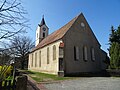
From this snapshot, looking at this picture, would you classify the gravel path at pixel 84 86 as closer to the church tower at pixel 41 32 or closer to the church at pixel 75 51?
the church at pixel 75 51

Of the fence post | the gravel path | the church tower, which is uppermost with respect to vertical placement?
the church tower

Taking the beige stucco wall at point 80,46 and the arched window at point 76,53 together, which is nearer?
the beige stucco wall at point 80,46

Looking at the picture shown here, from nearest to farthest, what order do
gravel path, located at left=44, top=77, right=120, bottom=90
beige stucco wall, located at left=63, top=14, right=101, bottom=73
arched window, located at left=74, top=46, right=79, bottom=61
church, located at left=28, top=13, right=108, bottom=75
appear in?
gravel path, located at left=44, top=77, right=120, bottom=90 < church, located at left=28, top=13, right=108, bottom=75 < beige stucco wall, located at left=63, top=14, right=101, bottom=73 < arched window, located at left=74, top=46, right=79, bottom=61

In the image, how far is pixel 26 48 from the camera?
5066 centimetres

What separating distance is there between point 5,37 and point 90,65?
2216 cm

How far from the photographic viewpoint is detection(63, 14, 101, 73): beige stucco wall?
23203mm

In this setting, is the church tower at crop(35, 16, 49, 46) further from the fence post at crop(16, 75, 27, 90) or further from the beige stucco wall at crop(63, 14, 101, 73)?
the fence post at crop(16, 75, 27, 90)

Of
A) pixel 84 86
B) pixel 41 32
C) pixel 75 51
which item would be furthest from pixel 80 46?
pixel 41 32

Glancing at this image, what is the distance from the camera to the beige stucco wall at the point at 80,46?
76.1 ft

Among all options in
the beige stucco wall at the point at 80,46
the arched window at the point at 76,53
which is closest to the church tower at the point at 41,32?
the beige stucco wall at the point at 80,46

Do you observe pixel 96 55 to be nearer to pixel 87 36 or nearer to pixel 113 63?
pixel 87 36

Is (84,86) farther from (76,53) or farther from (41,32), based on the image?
(41,32)

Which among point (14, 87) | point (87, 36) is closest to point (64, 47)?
point (87, 36)

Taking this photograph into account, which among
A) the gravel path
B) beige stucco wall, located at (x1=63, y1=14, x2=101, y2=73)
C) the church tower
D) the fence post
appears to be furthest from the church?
the church tower
